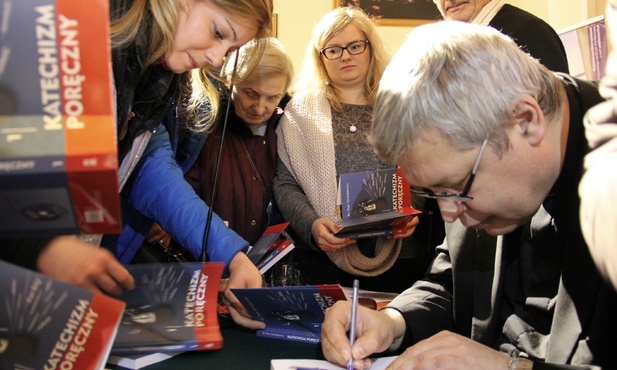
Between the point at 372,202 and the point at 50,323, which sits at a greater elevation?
the point at 50,323

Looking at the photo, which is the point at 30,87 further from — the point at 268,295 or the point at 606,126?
the point at 268,295

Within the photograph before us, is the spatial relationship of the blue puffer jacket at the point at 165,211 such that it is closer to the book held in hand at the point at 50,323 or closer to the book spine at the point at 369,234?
the book spine at the point at 369,234

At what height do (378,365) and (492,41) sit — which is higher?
(492,41)

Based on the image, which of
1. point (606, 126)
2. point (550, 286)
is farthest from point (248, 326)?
point (606, 126)

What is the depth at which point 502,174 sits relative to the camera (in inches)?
40.0

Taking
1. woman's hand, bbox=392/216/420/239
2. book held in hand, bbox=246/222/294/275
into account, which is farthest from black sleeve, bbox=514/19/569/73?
book held in hand, bbox=246/222/294/275

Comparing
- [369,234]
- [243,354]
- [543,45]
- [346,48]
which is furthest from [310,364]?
[346,48]

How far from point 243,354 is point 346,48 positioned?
54.1 inches

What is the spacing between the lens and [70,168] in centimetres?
57

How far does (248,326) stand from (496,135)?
0.66 meters

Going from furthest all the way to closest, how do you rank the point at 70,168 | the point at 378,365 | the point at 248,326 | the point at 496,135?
the point at 248,326 → the point at 378,365 → the point at 496,135 → the point at 70,168

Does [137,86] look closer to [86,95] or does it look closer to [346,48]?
[86,95]

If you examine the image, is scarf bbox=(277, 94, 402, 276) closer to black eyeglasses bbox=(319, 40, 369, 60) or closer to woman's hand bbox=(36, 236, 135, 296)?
black eyeglasses bbox=(319, 40, 369, 60)

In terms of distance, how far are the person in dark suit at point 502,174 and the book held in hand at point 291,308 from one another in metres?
0.05
